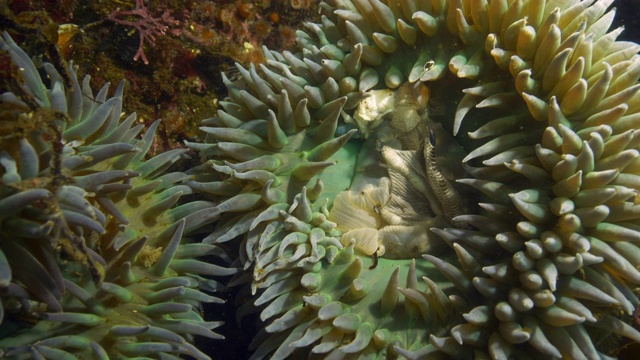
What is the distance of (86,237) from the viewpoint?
9.72 ft

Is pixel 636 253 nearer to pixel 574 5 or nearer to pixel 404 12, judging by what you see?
pixel 574 5

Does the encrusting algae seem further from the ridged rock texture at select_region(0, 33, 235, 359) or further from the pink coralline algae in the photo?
the pink coralline algae

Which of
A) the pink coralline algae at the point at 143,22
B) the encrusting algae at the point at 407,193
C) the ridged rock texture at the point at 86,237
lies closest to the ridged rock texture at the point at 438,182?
the encrusting algae at the point at 407,193

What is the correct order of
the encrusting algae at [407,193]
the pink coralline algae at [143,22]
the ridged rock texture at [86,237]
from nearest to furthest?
the ridged rock texture at [86,237], the encrusting algae at [407,193], the pink coralline algae at [143,22]

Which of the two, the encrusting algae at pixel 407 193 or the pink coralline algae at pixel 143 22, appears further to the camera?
the pink coralline algae at pixel 143 22

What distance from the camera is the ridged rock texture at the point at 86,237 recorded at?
2.53 m

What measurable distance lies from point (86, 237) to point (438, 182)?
8.32 ft

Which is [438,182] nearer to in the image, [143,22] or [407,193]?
[407,193]

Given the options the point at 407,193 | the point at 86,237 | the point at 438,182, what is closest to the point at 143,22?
the point at 86,237

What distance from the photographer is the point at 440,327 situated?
122 inches

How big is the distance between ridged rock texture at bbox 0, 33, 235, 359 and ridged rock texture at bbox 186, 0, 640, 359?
1.34 feet

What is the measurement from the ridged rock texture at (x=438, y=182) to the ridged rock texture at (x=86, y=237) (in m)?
0.41

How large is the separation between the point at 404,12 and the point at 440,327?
2.36 meters

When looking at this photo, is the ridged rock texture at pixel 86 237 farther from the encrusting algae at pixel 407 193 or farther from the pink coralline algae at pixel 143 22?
the pink coralline algae at pixel 143 22
